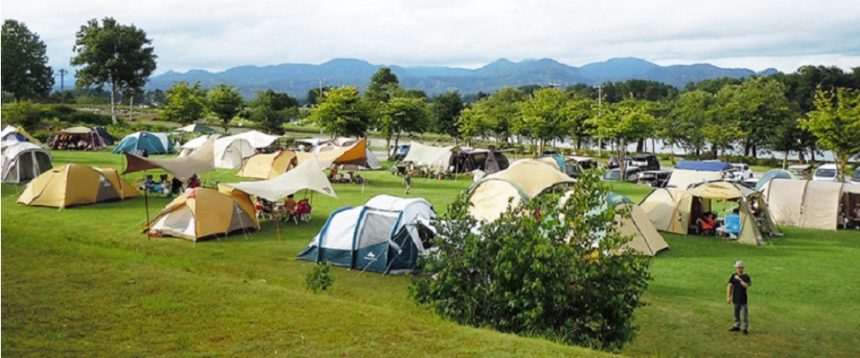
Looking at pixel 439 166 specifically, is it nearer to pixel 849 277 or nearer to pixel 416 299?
pixel 849 277

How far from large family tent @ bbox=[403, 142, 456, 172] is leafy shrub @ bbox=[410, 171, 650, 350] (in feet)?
80.4

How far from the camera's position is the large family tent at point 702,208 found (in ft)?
61.1

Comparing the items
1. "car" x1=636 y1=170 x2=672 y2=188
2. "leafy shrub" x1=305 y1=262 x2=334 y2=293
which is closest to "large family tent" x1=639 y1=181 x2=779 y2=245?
"leafy shrub" x1=305 y1=262 x2=334 y2=293

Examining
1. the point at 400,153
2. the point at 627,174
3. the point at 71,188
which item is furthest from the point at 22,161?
the point at 627,174

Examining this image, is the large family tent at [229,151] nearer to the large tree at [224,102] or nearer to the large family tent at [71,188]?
the large family tent at [71,188]

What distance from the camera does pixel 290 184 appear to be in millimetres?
17969

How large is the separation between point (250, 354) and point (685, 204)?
15.9m

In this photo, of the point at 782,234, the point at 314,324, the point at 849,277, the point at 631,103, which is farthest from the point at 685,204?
the point at 631,103

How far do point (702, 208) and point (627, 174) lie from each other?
16.1m

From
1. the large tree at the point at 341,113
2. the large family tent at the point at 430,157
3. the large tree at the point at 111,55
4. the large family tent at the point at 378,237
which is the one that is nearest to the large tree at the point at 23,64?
the large tree at the point at 111,55

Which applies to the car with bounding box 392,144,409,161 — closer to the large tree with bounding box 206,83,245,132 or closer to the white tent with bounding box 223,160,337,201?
the large tree with bounding box 206,83,245,132

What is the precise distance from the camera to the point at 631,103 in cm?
4256

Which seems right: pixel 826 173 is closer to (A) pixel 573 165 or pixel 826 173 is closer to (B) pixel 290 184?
(A) pixel 573 165

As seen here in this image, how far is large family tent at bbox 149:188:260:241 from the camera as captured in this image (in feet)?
55.8
